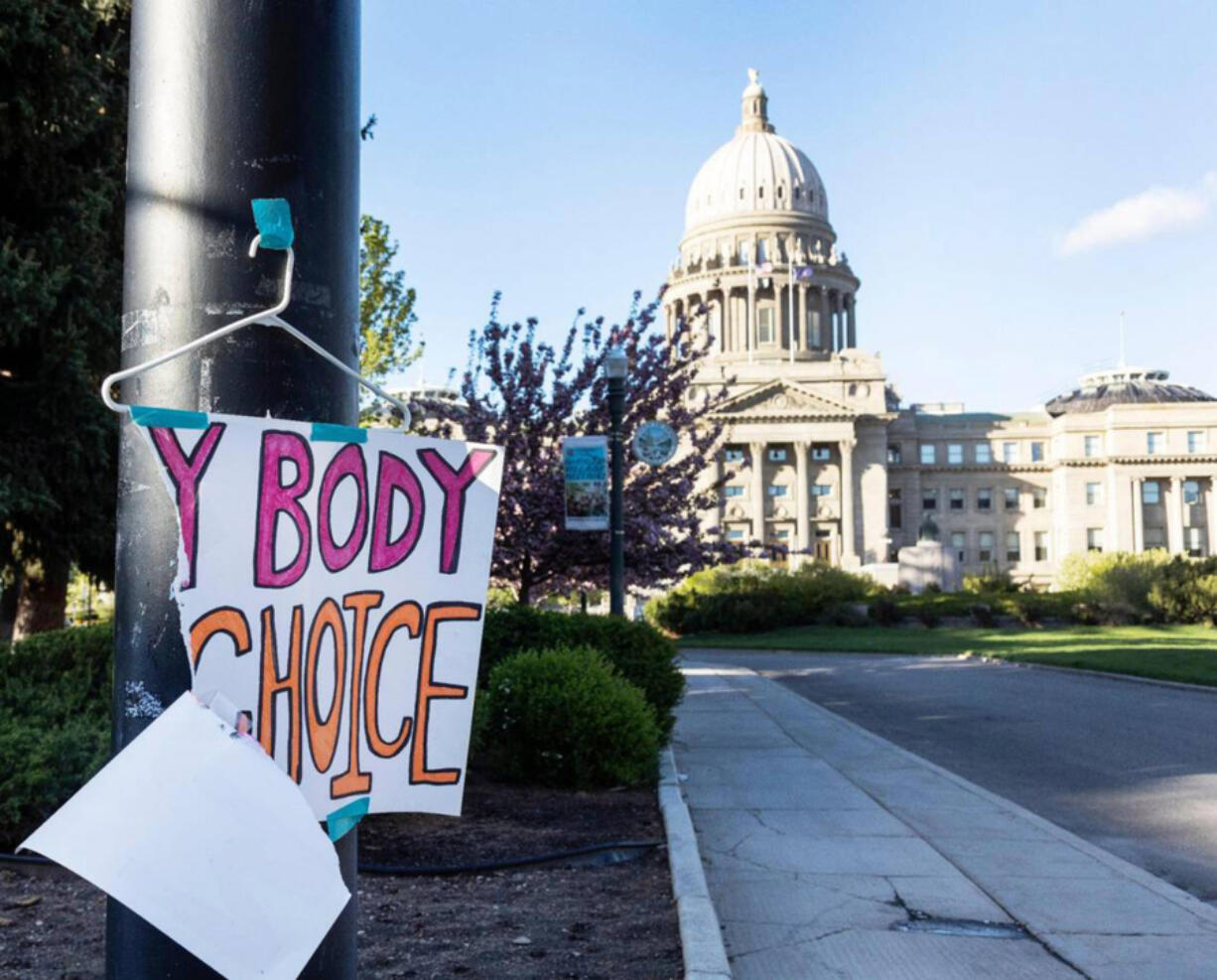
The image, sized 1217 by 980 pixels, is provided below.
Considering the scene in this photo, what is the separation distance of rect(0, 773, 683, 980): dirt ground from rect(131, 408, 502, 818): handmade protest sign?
2.87 meters

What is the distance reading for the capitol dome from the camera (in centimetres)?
11581

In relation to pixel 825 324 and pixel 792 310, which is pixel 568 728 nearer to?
pixel 792 310

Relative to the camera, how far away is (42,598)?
20.6 m

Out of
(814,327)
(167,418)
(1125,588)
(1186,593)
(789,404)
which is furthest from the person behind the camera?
(814,327)

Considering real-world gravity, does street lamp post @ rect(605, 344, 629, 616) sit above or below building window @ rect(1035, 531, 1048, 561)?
below

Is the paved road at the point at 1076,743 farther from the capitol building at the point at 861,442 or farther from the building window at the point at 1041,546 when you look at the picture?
the building window at the point at 1041,546

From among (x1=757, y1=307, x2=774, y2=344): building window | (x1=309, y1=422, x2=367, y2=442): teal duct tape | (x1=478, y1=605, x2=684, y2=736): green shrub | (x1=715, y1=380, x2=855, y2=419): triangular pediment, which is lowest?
(x1=478, y1=605, x2=684, y2=736): green shrub

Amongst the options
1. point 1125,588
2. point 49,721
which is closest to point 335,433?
point 49,721

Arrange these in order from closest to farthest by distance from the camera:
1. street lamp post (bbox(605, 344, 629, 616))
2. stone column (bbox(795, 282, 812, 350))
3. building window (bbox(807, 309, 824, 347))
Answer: street lamp post (bbox(605, 344, 629, 616)) < stone column (bbox(795, 282, 812, 350)) < building window (bbox(807, 309, 824, 347))

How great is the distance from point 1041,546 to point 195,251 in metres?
116

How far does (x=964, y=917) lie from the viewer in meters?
6.55

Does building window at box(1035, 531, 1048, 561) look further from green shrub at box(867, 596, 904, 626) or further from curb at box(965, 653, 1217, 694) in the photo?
curb at box(965, 653, 1217, 694)

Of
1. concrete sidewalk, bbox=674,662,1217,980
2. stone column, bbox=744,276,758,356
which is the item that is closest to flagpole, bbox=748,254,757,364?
stone column, bbox=744,276,758,356

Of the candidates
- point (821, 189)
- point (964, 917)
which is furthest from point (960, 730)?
point (821, 189)
